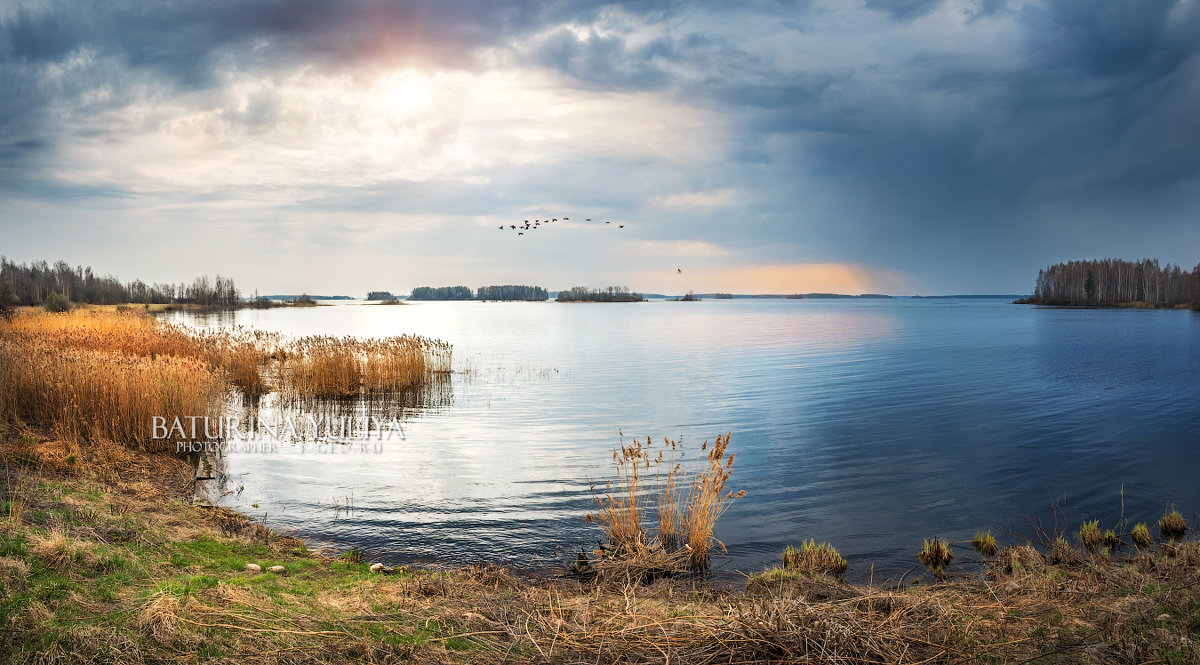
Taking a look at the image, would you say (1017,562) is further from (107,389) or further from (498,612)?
(107,389)

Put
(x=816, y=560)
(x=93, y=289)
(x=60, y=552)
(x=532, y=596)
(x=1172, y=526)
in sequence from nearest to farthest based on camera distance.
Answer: (x=60, y=552), (x=532, y=596), (x=816, y=560), (x=1172, y=526), (x=93, y=289)

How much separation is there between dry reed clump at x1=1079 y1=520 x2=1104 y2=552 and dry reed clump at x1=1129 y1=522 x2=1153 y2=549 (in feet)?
1.35

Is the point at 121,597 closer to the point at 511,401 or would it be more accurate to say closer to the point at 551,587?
the point at 551,587

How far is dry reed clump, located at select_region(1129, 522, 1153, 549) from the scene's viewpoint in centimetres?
967

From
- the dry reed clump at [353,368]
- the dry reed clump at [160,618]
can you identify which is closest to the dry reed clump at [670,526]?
the dry reed clump at [160,618]

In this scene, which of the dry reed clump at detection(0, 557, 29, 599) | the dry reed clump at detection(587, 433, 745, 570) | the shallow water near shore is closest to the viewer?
the dry reed clump at detection(0, 557, 29, 599)

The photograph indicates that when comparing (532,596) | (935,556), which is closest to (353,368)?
(532,596)

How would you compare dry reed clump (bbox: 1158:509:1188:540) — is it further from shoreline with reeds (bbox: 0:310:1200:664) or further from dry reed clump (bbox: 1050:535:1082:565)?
dry reed clump (bbox: 1050:535:1082:565)

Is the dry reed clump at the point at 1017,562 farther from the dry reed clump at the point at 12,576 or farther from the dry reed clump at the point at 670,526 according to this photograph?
the dry reed clump at the point at 12,576

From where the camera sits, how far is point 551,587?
7457mm

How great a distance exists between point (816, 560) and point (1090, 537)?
469 cm

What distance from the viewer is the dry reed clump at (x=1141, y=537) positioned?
31.7ft

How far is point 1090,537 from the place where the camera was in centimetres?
979

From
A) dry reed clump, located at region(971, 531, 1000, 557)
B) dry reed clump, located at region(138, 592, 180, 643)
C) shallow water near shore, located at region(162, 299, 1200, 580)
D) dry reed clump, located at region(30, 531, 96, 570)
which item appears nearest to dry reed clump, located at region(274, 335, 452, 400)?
shallow water near shore, located at region(162, 299, 1200, 580)
